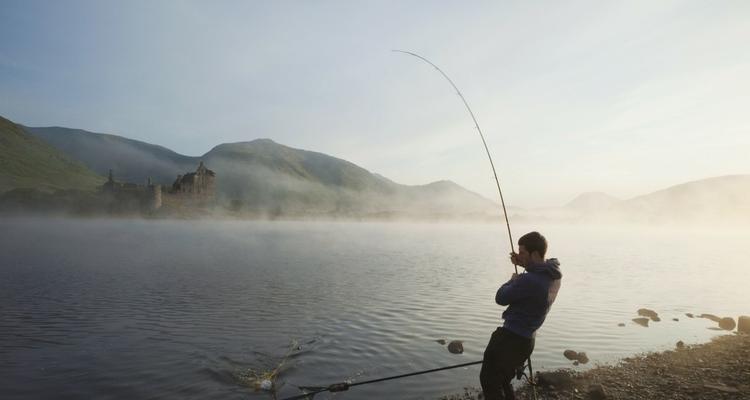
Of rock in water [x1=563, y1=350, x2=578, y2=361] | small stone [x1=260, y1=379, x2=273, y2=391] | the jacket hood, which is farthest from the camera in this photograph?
rock in water [x1=563, y1=350, x2=578, y2=361]

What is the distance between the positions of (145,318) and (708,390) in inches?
856

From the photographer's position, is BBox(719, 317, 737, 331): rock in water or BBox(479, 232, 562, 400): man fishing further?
BBox(719, 317, 737, 331): rock in water

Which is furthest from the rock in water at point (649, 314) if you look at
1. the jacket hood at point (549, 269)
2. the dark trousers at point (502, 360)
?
the jacket hood at point (549, 269)

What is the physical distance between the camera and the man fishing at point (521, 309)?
6.59 m

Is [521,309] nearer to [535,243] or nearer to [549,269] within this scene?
[549,269]

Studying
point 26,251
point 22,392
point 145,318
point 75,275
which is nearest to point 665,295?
point 145,318

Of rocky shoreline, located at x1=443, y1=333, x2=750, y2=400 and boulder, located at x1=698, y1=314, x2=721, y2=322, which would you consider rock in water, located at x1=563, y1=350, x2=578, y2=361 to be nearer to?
rocky shoreline, located at x1=443, y1=333, x2=750, y2=400

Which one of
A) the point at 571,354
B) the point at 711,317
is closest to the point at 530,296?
the point at 571,354

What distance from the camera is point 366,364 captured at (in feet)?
45.8

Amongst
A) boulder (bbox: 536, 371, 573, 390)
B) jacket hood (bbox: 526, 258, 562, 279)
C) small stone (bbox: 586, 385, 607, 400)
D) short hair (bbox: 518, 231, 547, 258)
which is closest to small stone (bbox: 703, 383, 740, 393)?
small stone (bbox: 586, 385, 607, 400)

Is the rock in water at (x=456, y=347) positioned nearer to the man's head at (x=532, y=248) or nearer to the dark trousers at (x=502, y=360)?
the dark trousers at (x=502, y=360)

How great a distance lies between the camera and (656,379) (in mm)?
12414

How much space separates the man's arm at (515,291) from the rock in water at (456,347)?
9.65 meters

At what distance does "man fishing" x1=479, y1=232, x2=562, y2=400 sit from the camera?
6.59 m
